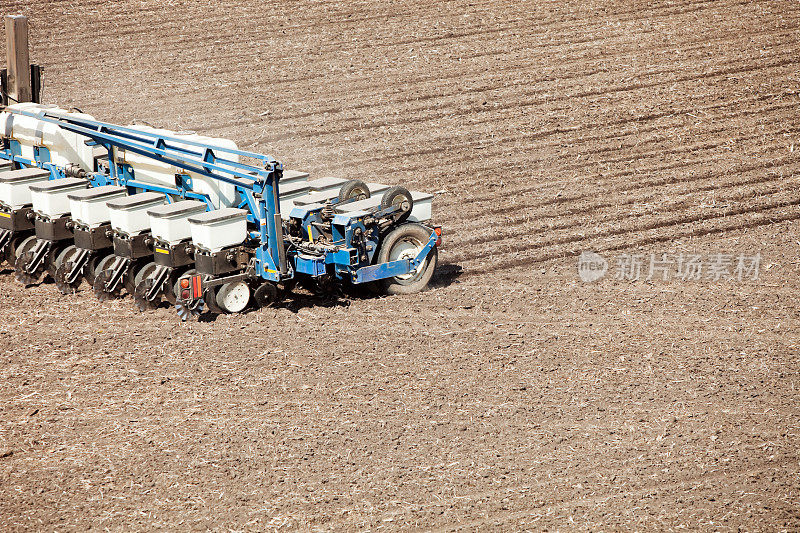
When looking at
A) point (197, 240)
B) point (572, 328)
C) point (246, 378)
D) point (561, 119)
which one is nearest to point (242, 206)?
point (197, 240)

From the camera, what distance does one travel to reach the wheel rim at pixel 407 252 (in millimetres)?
10531

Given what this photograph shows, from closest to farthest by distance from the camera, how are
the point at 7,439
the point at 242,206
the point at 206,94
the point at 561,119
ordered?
1. the point at 7,439
2. the point at 242,206
3. the point at 561,119
4. the point at 206,94

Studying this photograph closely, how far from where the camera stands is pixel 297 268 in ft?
33.3

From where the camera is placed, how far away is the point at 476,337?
9344mm

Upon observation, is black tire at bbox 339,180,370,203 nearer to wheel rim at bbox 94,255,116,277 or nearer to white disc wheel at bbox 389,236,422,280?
white disc wheel at bbox 389,236,422,280

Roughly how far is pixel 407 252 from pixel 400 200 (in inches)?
23.5

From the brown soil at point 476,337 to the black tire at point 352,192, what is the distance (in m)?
1.16

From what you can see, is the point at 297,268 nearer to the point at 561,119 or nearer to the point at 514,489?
the point at 514,489

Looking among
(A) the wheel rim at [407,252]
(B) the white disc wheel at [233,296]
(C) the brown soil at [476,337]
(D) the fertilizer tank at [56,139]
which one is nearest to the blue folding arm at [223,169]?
(B) the white disc wheel at [233,296]

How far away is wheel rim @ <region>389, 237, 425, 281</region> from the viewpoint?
10.5 metres

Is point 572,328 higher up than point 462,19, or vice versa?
point 462,19

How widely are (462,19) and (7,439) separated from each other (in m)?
16.0

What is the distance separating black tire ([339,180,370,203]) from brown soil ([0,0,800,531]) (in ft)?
3.79

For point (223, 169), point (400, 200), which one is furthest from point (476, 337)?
point (223, 169)
